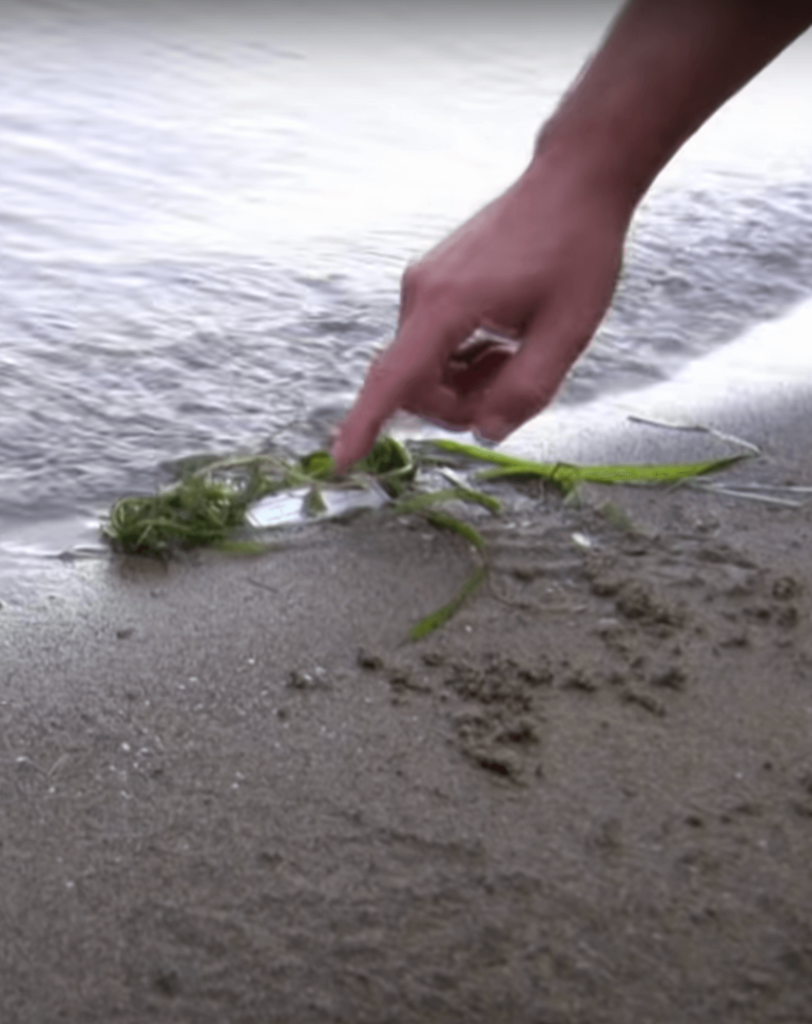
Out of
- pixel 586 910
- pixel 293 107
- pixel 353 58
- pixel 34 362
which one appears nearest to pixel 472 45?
pixel 353 58

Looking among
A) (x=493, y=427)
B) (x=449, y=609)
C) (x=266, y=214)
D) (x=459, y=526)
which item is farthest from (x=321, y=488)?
(x=493, y=427)

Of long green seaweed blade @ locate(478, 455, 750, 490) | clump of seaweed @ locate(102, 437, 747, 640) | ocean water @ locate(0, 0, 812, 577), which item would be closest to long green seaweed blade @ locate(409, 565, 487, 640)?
clump of seaweed @ locate(102, 437, 747, 640)

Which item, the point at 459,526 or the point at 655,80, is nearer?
the point at 655,80

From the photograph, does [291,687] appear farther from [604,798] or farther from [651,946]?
[651,946]

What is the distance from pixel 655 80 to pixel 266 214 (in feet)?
10.2

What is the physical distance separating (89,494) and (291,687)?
2.29 feet

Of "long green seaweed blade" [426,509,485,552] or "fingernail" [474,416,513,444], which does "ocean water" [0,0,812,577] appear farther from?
"fingernail" [474,416,513,444]

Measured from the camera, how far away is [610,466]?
10.4 ft

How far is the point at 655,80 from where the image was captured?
3.99 ft

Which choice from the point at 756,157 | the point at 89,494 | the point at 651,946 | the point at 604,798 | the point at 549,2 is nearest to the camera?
the point at 651,946

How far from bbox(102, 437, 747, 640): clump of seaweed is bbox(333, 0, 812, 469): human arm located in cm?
138

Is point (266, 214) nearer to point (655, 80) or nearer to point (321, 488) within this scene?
point (321, 488)

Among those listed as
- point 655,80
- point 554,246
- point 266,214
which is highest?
point 655,80

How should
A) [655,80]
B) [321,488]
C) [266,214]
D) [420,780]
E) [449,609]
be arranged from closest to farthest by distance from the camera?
[655,80] < [420,780] < [449,609] < [321,488] < [266,214]
